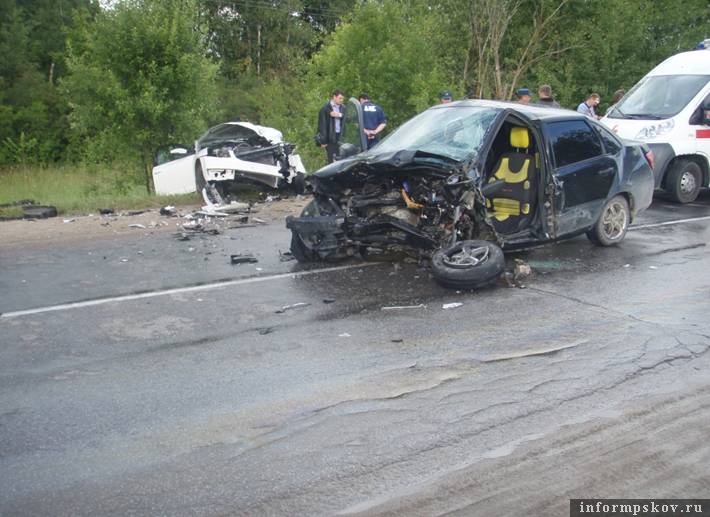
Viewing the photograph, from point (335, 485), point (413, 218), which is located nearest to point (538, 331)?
point (413, 218)

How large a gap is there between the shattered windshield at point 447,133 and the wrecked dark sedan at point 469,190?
19 mm

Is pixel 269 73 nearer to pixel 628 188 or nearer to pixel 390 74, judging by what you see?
pixel 390 74

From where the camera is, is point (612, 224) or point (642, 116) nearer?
point (612, 224)

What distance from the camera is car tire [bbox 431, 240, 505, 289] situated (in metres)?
7.60

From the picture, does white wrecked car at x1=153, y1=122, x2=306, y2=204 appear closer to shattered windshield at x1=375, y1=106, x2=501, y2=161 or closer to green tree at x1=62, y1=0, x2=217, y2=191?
green tree at x1=62, y1=0, x2=217, y2=191

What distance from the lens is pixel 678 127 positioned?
45.4 ft

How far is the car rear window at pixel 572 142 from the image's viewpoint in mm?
8992

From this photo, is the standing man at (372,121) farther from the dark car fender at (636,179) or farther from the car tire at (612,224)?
the car tire at (612,224)

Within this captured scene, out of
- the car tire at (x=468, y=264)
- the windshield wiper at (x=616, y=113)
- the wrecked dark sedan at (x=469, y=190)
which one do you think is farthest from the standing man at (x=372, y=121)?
the car tire at (x=468, y=264)

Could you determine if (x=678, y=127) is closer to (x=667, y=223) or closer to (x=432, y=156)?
(x=667, y=223)

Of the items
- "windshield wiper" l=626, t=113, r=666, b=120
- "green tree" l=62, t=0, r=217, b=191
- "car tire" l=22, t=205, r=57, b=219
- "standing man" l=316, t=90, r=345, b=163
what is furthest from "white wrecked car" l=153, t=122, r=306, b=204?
"windshield wiper" l=626, t=113, r=666, b=120

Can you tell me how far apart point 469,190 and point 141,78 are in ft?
35.0

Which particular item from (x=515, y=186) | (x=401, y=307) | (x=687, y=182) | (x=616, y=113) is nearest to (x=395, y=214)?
(x=401, y=307)

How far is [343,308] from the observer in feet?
23.6
